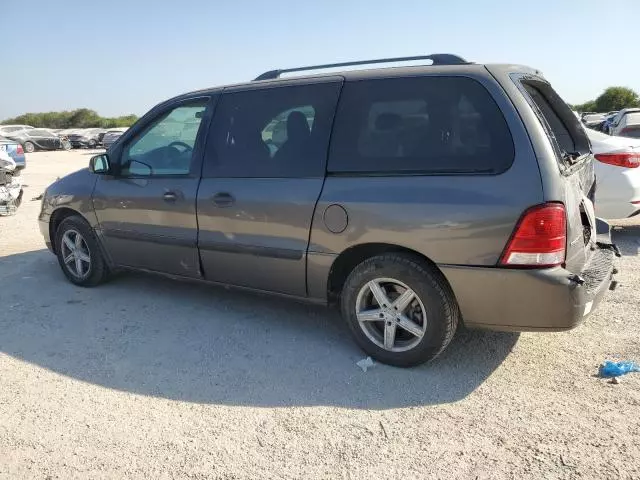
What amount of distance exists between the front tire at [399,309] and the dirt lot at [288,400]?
6.1 inches

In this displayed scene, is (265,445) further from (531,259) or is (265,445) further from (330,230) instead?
(531,259)

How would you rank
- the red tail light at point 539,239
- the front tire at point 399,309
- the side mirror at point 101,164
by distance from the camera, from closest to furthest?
the red tail light at point 539,239, the front tire at point 399,309, the side mirror at point 101,164

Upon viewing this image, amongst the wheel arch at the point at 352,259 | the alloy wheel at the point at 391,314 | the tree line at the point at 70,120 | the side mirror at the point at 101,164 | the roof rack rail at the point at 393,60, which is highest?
the tree line at the point at 70,120

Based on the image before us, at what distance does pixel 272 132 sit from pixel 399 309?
1.57 meters

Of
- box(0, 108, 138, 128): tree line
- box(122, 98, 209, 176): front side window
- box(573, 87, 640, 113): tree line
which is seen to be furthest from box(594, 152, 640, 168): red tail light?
box(0, 108, 138, 128): tree line

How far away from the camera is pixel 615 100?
5866 cm

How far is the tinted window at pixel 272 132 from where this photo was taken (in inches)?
143

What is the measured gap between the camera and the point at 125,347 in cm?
386

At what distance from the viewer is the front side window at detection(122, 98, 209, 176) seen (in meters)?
4.29

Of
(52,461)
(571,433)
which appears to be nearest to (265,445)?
(52,461)

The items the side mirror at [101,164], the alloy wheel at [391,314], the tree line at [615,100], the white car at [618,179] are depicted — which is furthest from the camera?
the tree line at [615,100]

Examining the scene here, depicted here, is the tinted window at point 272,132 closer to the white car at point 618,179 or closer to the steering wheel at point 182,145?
the steering wheel at point 182,145

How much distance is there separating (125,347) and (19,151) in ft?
46.7

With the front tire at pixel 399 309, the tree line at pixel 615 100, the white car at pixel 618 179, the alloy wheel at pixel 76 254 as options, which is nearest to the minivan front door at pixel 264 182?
the front tire at pixel 399 309
